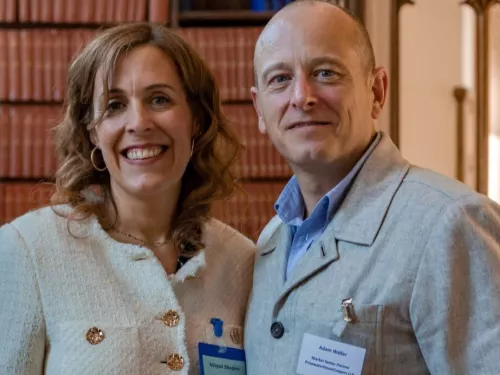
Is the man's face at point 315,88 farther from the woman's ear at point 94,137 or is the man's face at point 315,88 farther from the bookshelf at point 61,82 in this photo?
the bookshelf at point 61,82

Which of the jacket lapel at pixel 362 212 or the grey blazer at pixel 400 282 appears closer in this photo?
the grey blazer at pixel 400 282

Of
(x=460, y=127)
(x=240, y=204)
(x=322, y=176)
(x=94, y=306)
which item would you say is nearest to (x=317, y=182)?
(x=322, y=176)

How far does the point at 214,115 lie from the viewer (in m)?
1.87

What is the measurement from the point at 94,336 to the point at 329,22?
0.84 metres

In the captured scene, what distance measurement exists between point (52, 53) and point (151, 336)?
268 cm

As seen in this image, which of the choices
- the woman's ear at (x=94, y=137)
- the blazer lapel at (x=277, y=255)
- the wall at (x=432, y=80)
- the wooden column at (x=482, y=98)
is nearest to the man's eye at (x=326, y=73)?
the blazer lapel at (x=277, y=255)

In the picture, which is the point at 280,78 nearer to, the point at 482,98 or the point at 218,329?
the point at 218,329

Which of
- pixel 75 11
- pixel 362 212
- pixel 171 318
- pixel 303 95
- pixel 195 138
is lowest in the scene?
pixel 171 318

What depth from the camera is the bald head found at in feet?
5.07

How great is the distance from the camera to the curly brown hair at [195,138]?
172 cm

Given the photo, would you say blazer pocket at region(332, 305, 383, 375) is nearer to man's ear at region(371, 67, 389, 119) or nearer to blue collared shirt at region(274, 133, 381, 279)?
blue collared shirt at region(274, 133, 381, 279)

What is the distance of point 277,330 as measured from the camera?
1.46 metres

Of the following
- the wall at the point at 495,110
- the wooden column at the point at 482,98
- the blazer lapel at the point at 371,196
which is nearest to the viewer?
the blazer lapel at the point at 371,196

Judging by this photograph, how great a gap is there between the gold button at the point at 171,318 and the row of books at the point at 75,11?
2549 millimetres
